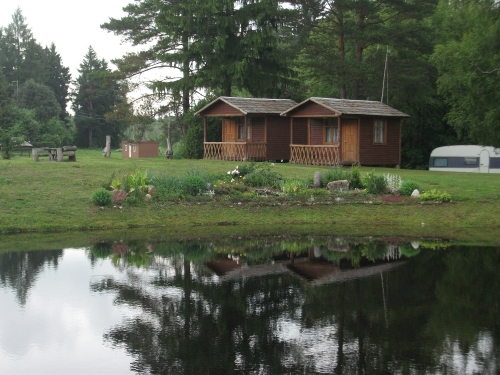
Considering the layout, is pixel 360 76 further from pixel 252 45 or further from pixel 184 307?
pixel 184 307

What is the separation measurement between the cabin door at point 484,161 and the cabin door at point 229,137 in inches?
554

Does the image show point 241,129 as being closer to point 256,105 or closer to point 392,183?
point 256,105

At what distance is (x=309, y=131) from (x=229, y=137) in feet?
21.3

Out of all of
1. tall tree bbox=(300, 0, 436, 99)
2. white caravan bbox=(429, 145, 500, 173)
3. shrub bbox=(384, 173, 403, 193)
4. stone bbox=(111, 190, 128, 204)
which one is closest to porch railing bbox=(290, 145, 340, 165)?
tall tree bbox=(300, 0, 436, 99)

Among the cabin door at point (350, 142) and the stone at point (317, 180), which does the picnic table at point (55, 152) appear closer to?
the cabin door at point (350, 142)

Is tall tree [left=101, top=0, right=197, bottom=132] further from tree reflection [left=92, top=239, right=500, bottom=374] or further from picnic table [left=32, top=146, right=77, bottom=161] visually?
tree reflection [left=92, top=239, right=500, bottom=374]

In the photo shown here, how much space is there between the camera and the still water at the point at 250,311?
28.5 ft

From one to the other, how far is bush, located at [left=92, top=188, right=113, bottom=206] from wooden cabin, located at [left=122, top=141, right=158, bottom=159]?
92.3ft

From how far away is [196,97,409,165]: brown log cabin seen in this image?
36719 millimetres

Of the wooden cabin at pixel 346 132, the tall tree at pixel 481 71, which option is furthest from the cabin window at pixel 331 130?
the tall tree at pixel 481 71

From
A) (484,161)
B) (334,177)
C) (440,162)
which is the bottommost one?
(334,177)

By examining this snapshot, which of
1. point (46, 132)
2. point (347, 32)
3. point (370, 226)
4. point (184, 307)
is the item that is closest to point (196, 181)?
point (370, 226)

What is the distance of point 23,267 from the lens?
14641mm

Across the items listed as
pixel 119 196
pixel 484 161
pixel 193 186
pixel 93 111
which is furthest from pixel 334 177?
pixel 93 111
